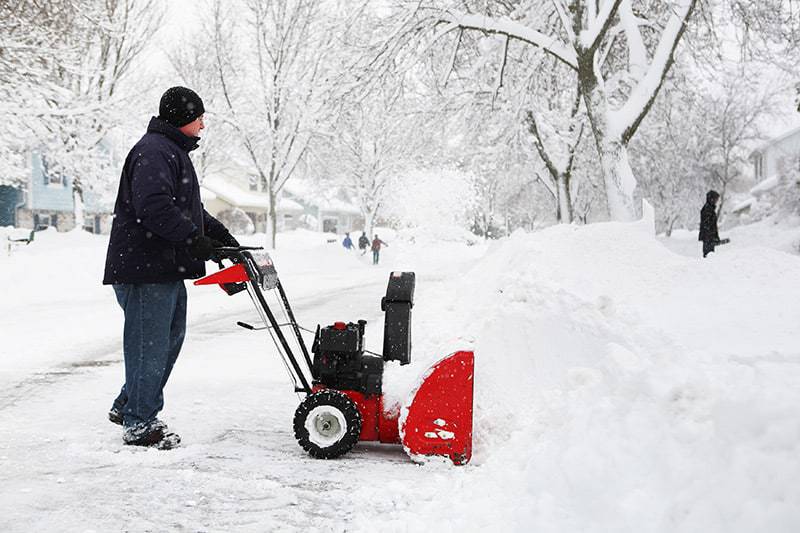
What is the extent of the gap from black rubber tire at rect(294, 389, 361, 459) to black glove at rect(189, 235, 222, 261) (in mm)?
915

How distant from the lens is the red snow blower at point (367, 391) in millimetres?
3424

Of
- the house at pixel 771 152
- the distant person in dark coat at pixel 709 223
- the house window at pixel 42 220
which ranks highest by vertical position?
Answer: the house at pixel 771 152

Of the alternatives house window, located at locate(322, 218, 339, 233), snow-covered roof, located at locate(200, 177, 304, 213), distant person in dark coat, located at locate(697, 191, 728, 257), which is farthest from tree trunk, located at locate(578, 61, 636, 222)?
house window, located at locate(322, 218, 339, 233)

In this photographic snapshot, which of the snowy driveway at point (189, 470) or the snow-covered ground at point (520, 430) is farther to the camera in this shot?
the snowy driveway at point (189, 470)

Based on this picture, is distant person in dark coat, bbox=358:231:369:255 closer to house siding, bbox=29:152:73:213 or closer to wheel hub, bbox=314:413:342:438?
house siding, bbox=29:152:73:213

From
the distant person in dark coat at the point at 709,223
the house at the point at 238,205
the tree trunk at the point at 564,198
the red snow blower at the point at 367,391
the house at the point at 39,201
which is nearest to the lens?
the red snow blower at the point at 367,391

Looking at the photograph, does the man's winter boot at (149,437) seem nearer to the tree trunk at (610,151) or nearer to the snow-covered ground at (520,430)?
the snow-covered ground at (520,430)

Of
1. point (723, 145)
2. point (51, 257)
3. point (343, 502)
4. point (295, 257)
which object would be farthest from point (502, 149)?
point (723, 145)

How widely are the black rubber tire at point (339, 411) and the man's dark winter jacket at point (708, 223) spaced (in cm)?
1054

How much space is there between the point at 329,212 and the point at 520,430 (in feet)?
204

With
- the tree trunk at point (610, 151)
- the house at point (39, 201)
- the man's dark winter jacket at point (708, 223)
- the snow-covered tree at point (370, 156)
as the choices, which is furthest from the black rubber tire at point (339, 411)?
the house at point (39, 201)

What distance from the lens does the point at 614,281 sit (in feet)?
22.3

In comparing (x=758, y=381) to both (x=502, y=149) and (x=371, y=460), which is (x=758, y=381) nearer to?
(x=371, y=460)

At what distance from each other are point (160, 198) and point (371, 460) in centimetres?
175
